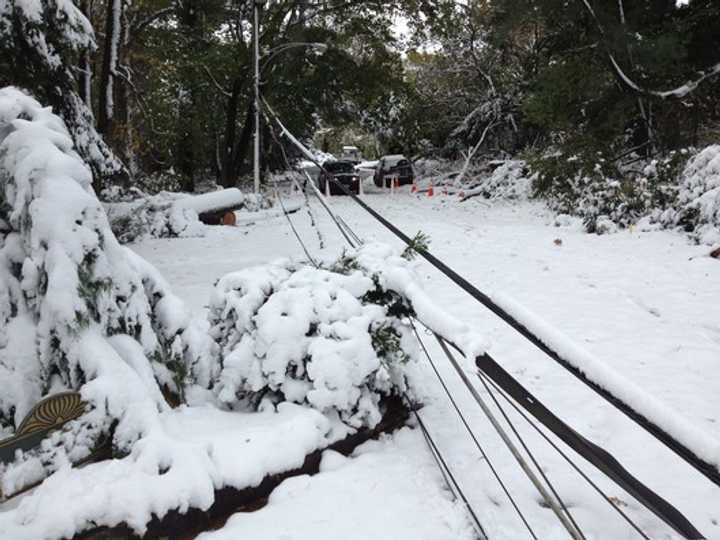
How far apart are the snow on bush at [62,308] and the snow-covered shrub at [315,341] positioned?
21.9 inches

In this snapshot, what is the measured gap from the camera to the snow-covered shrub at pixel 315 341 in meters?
3.19

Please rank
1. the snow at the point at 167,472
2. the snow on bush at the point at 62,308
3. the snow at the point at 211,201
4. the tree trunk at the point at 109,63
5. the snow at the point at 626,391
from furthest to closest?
1. the snow at the point at 211,201
2. the tree trunk at the point at 109,63
3. the snow on bush at the point at 62,308
4. the snow at the point at 167,472
5. the snow at the point at 626,391

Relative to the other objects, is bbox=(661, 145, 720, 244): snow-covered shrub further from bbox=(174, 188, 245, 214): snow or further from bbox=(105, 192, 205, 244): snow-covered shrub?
bbox=(105, 192, 205, 244): snow-covered shrub

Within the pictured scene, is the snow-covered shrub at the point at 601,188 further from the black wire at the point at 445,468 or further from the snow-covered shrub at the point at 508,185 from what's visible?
the black wire at the point at 445,468

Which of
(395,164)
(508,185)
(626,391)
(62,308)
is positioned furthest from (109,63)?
(395,164)

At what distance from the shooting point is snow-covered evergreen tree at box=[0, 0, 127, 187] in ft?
14.8

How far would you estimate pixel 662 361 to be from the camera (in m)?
4.96

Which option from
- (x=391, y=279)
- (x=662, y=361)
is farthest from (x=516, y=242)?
(x=391, y=279)

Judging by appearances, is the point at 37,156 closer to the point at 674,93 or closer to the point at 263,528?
the point at 263,528

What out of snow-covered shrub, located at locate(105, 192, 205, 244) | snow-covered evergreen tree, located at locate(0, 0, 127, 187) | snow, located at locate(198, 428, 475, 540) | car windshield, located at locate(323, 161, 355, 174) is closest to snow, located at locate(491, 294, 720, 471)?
snow, located at locate(198, 428, 475, 540)

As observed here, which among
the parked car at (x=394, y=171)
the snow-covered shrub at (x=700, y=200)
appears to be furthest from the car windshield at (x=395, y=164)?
the snow-covered shrub at (x=700, y=200)

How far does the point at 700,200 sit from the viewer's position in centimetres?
978

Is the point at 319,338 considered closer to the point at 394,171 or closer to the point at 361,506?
the point at 361,506

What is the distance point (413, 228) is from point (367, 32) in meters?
13.7
